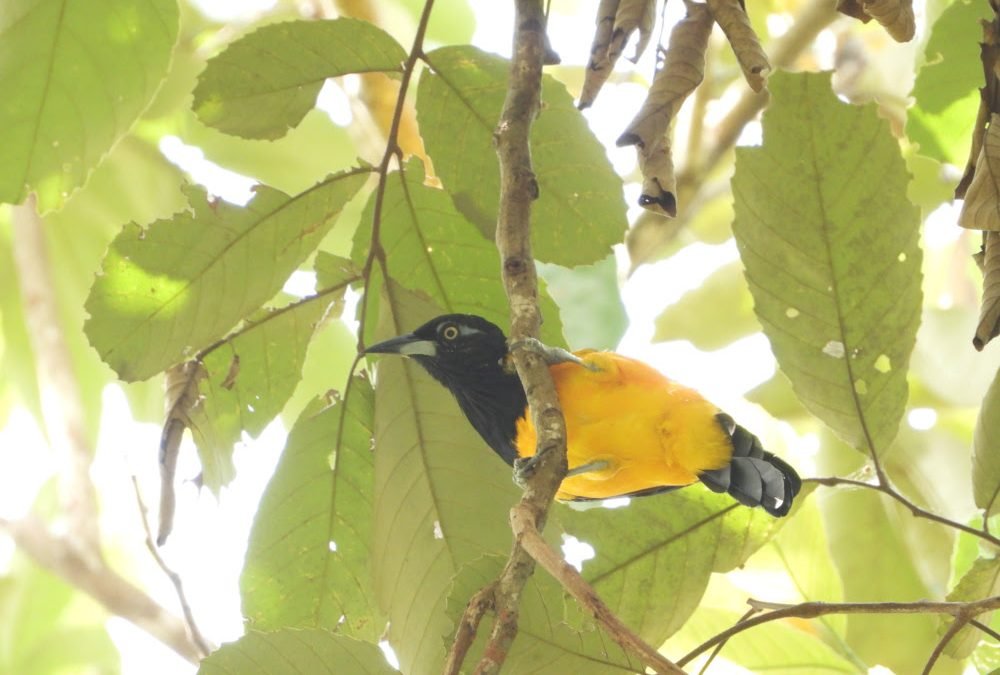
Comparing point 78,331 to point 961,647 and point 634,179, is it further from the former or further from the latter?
point 961,647

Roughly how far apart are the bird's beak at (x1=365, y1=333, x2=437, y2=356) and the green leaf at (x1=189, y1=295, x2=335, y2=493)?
0.18 metres

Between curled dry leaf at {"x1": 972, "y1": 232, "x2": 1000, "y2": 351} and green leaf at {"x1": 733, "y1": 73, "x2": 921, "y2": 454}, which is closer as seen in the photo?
curled dry leaf at {"x1": 972, "y1": 232, "x2": 1000, "y2": 351}

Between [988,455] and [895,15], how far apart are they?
0.78 m

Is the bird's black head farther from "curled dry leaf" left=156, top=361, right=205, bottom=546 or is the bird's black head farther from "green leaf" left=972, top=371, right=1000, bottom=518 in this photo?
"green leaf" left=972, top=371, right=1000, bottom=518

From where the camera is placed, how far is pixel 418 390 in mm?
1938

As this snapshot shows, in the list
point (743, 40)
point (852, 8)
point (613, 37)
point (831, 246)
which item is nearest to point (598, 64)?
point (613, 37)

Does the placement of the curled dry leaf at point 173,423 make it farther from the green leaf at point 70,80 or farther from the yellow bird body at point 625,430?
the yellow bird body at point 625,430

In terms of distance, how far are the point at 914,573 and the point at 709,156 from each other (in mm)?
1692

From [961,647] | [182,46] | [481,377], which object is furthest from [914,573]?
[182,46]

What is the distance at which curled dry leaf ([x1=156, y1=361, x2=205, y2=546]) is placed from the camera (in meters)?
1.76

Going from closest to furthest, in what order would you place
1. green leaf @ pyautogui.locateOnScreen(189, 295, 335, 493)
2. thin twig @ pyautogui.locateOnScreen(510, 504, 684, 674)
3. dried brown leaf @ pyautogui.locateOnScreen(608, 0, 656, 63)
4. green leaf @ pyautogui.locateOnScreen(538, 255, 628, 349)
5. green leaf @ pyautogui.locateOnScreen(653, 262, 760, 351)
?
thin twig @ pyautogui.locateOnScreen(510, 504, 684, 674)
dried brown leaf @ pyautogui.locateOnScreen(608, 0, 656, 63)
green leaf @ pyautogui.locateOnScreen(189, 295, 335, 493)
green leaf @ pyautogui.locateOnScreen(538, 255, 628, 349)
green leaf @ pyautogui.locateOnScreen(653, 262, 760, 351)

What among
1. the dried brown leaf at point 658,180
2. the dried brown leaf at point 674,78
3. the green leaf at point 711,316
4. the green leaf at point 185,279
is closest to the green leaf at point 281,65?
the green leaf at point 185,279

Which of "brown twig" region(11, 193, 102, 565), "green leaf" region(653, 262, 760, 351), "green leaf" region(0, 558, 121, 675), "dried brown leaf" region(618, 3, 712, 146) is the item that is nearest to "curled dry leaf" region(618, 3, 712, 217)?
"dried brown leaf" region(618, 3, 712, 146)

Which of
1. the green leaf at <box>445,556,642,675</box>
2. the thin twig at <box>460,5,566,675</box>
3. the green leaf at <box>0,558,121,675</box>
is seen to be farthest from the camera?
the green leaf at <box>0,558,121,675</box>
